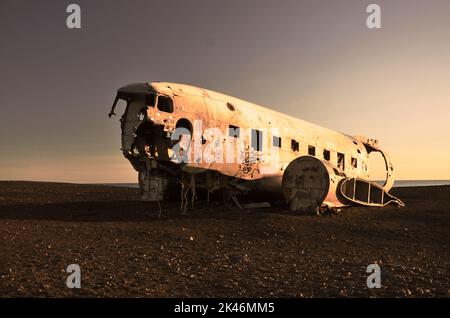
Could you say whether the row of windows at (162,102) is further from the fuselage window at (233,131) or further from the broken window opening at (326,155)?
the broken window opening at (326,155)

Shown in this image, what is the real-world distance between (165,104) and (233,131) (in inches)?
144

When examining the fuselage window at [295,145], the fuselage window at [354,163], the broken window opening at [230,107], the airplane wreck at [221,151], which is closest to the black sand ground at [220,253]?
the airplane wreck at [221,151]

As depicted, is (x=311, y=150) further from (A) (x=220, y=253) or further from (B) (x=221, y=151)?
(A) (x=220, y=253)

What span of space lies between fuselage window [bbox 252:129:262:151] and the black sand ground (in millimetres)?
3363

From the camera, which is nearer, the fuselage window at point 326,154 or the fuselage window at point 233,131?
the fuselage window at point 233,131

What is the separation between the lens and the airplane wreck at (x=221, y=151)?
14.7 m

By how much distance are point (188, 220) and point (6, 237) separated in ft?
20.7

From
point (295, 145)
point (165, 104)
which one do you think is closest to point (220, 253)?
point (165, 104)

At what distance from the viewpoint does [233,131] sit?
1698 cm

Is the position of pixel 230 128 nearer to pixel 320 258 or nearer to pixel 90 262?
pixel 320 258

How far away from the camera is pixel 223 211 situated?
54.5 feet

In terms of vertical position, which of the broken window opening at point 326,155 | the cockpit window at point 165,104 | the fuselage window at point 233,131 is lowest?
the broken window opening at point 326,155

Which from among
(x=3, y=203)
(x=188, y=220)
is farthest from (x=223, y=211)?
(x=3, y=203)
